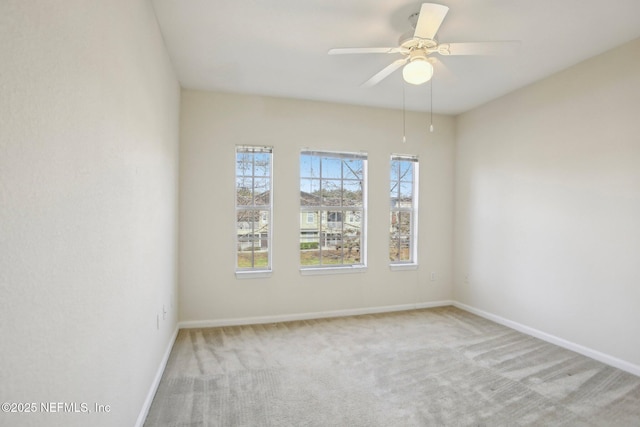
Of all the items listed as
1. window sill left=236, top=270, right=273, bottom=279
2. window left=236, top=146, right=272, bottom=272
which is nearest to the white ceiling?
window left=236, top=146, right=272, bottom=272

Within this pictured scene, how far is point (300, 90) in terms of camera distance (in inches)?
153

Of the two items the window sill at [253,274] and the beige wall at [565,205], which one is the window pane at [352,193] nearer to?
the window sill at [253,274]

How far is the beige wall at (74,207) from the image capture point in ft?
2.66

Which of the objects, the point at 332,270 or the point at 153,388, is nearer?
the point at 153,388

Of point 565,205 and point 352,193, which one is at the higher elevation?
point 352,193

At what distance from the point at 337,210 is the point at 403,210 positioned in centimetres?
100

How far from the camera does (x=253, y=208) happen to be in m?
4.12

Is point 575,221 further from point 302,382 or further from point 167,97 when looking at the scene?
point 167,97

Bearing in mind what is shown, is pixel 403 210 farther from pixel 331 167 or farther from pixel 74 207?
pixel 74 207

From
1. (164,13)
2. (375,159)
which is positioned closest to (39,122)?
(164,13)

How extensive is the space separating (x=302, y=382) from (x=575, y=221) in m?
2.96

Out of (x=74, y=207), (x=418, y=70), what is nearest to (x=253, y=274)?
(x=418, y=70)

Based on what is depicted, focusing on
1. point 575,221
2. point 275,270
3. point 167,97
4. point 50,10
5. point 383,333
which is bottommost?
point 383,333

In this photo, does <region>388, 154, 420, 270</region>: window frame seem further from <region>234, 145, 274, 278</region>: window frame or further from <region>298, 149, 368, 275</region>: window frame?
<region>234, 145, 274, 278</region>: window frame
